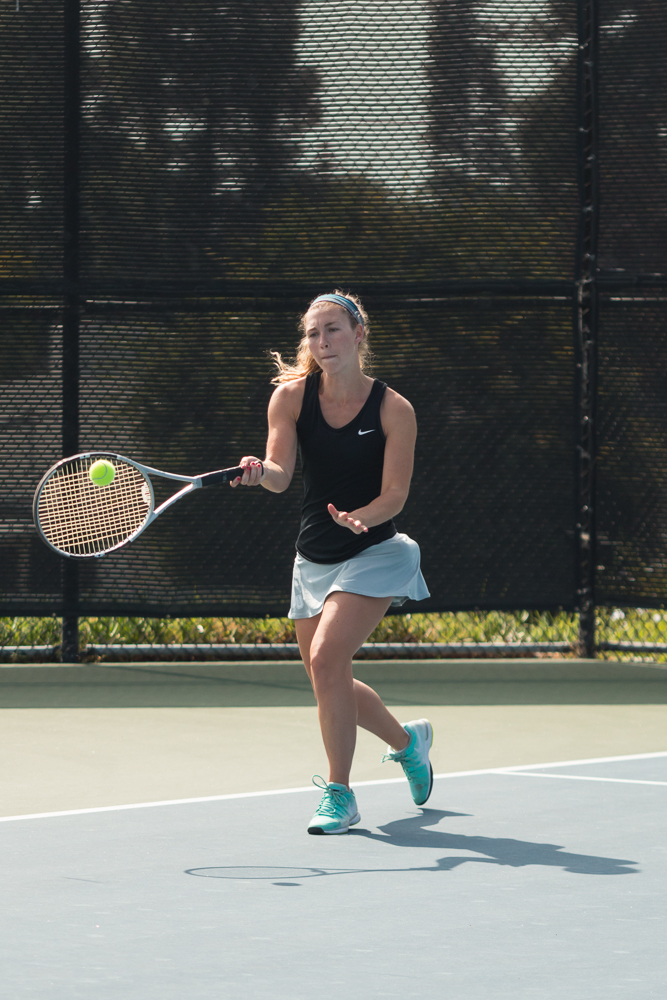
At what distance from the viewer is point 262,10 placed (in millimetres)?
7934

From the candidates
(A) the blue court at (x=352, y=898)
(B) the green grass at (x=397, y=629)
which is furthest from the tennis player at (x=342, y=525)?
(B) the green grass at (x=397, y=629)

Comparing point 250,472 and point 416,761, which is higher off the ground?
point 250,472

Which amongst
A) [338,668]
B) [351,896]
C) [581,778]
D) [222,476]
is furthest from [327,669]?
[581,778]

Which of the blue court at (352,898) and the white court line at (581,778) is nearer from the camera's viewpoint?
the blue court at (352,898)

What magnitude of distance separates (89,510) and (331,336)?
114cm

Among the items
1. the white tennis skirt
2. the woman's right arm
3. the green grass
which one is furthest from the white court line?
the green grass

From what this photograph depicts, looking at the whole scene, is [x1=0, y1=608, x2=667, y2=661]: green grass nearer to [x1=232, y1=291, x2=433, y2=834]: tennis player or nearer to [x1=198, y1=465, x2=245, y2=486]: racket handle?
[x1=232, y1=291, x2=433, y2=834]: tennis player

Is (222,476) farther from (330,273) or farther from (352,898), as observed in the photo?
(330,273)

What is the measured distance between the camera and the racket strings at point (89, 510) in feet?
16.9

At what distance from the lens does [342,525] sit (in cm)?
443

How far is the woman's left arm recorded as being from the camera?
446 centimetres

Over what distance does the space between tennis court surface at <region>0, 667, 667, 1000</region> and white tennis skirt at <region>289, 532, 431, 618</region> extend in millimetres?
683

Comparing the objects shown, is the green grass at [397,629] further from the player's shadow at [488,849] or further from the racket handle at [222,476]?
the racket handle at [222,476]

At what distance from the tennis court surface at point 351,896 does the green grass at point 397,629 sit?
3.21 m
